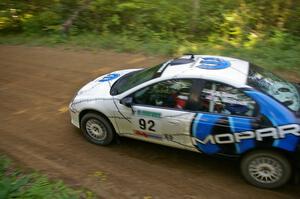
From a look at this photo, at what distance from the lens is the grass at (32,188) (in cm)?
515

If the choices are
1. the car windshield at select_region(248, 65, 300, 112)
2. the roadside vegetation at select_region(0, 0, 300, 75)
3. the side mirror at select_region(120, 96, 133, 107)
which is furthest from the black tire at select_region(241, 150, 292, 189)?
the roadside vegetation at select_region(0, 0, 300, 75)

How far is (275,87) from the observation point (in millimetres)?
5461

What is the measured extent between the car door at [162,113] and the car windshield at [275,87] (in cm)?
97

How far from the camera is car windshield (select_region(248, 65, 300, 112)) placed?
518 cm

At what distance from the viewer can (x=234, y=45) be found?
1149 centimetres

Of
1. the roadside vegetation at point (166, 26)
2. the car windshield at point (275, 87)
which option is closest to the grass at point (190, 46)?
the roadside vegetation at point (166, 26)

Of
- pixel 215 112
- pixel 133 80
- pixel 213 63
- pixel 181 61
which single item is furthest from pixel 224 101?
pixel 133 80

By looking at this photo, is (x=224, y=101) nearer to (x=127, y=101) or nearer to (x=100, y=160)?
(x=127, y=101)

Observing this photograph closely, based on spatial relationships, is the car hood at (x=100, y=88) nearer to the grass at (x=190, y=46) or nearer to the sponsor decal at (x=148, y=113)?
the sponsor decal at (x=148, y=113)

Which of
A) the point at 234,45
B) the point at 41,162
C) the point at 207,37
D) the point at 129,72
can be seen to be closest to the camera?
the point at 41,162

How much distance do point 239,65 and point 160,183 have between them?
7.38 ft

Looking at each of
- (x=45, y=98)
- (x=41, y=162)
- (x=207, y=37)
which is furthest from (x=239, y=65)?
(x=207, y=37)

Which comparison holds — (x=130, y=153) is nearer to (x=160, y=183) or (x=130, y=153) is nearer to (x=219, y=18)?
(x=160, y=183)

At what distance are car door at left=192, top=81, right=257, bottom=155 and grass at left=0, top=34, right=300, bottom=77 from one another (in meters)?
4.77
